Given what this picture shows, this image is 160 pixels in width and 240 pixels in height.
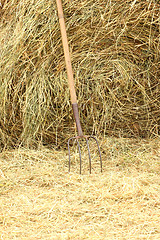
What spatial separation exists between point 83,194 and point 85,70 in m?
0.94

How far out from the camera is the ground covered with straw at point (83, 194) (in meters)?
1.45

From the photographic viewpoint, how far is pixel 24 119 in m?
2.46

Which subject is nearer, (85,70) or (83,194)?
(83,194)

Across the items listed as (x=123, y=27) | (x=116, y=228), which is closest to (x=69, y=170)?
(x=116, y=228)

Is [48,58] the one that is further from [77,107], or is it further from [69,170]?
[69,170]

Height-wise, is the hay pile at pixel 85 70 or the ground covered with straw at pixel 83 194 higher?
the hay pile at pixel 85 70

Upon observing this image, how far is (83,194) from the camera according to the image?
69.8 inches

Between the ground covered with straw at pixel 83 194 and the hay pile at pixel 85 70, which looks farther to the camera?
the hay pile at pixel 85 70

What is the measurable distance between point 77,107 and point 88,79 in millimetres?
264

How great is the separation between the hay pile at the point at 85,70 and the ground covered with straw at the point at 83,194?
0.17 metres

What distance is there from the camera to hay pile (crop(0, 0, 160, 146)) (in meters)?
2.35

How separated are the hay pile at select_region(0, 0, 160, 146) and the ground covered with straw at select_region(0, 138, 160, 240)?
0.17 metres

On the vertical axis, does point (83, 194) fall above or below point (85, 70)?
below

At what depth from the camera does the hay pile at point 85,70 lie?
2350mm
